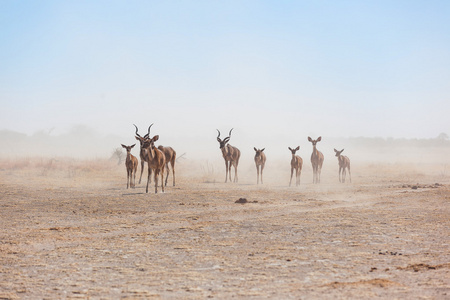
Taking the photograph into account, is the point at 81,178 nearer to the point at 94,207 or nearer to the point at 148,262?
the point at 94,207

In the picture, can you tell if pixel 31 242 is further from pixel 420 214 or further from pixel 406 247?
pixel 420 214

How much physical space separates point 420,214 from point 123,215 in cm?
817

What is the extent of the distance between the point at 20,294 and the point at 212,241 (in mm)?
4114

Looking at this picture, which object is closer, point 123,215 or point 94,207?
point 123,215

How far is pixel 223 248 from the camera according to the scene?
871 centimetres

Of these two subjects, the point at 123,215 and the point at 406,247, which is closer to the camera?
the point at 406,247

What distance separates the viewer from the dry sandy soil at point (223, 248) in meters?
6.15

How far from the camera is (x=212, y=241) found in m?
9.38

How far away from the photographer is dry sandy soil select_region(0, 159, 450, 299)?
6.15 metres

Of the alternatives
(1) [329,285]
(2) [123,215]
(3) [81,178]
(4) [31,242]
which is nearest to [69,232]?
(4) [31,242]

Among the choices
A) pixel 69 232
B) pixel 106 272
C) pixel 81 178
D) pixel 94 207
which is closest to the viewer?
pixel 106 272

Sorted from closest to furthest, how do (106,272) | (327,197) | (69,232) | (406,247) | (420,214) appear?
(106,272) < (406,247) < (69,232) < (420,214) < (327,197)

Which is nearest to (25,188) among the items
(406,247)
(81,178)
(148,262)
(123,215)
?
(81,178)

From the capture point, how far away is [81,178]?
26547mm
